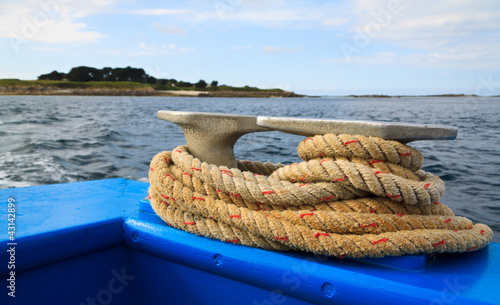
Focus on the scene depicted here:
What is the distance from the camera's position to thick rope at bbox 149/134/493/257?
1496 mm

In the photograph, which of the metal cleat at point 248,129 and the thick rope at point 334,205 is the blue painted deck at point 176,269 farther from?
the metal cleat at point 248,129

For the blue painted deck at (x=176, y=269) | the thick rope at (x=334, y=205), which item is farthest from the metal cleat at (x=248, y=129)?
the blue painted deck at (x=176, y=269)

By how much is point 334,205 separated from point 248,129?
0.66 metres

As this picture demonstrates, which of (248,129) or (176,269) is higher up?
(248,129)

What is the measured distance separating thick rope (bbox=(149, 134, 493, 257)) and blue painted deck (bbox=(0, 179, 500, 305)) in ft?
0.22

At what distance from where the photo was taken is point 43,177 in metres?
5.71

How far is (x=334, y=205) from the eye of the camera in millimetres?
1590

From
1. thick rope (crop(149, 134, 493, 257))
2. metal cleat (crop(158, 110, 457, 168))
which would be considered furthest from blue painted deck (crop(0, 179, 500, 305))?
metal cleat (crop(158, 110, 457, 168))

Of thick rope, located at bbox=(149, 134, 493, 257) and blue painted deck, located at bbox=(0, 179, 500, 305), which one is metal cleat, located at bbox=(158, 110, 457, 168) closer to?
thick rope, located at bbox=(149, 134, 493, 257)

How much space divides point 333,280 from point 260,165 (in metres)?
0.96

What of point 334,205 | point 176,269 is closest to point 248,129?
point 334,205

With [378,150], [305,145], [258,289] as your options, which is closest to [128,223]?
[258,289]

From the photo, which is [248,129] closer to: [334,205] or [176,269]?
[334,205]

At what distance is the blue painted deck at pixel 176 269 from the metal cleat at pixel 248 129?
1.56 feet
